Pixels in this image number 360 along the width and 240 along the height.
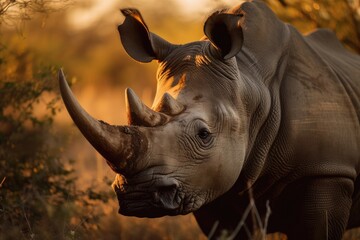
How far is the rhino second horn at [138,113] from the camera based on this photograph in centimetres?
479

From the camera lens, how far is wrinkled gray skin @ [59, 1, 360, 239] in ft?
15.9

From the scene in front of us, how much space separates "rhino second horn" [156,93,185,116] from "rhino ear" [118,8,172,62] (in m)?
0.75

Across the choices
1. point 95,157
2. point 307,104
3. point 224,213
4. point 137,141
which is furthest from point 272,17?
point 95,157

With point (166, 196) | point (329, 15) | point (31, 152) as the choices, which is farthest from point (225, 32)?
point (329, 15)

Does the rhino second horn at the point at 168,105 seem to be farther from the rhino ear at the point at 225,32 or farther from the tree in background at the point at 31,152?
the tree in background at the point at 31,152

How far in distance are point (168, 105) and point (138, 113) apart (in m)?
0.26

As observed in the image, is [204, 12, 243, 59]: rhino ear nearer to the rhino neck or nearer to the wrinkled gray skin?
the wrinkled gray skin

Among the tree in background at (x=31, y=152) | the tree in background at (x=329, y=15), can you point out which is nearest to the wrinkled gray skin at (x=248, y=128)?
the tree in background at (x=31, y=152)

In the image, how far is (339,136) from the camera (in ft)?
19.0

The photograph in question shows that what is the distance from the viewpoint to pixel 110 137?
455 cm

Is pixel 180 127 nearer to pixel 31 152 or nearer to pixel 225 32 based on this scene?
pixel 225 32

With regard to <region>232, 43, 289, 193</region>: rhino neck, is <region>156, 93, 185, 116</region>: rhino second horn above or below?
above

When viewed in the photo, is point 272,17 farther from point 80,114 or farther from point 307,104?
point 80,114

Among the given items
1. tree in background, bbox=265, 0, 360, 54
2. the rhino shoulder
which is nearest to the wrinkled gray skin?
the rhino shoulder
